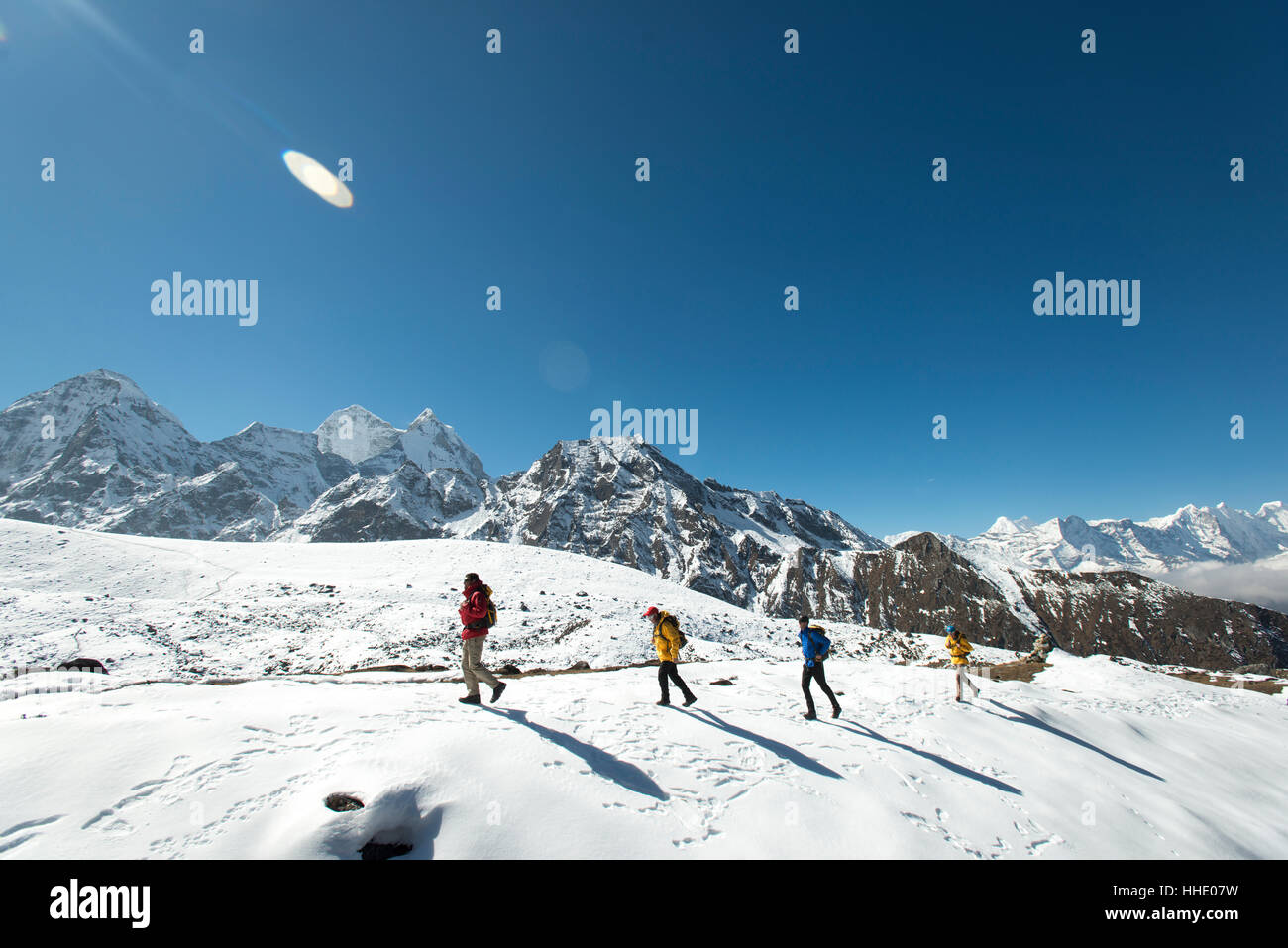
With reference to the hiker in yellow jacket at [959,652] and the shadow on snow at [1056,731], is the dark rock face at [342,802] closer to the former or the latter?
the hiker in yellow jacket at [959,652]

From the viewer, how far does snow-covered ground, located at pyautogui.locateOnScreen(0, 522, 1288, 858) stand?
6148mm

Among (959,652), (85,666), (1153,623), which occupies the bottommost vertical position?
(1153,623)

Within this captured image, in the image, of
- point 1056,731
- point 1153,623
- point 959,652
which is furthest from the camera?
point 1153,623

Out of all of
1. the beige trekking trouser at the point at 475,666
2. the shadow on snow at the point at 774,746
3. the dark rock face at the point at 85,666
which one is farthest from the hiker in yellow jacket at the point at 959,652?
the dark rock face at the point at 85,666

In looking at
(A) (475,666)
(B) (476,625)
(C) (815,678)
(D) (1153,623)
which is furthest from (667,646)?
(D) (1153,623)

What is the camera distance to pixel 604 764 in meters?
8.78

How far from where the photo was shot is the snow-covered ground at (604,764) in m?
Answer: 6.15
